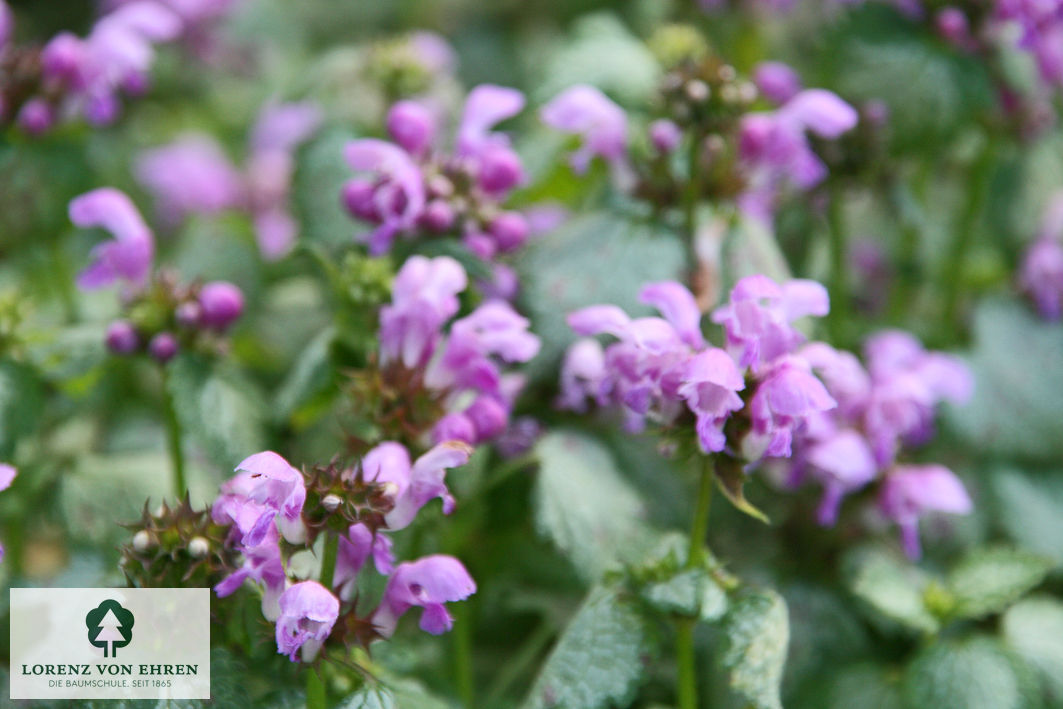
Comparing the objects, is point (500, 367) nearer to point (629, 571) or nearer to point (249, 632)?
point (629, 571)

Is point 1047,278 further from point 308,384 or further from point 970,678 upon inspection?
point 308,384

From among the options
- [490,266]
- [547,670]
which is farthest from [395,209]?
[547,670]

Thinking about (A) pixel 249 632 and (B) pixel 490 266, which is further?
(B) pixel 490 266

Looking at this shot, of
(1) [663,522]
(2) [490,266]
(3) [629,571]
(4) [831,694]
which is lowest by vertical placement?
(4) [831,694]

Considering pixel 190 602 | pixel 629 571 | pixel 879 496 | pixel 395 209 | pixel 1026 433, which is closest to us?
pixel 190 602

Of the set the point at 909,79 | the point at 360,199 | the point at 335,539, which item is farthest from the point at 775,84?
the point at 335,539

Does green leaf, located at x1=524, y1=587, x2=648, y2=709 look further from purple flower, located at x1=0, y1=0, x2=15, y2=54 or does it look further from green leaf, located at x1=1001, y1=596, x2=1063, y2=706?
purple flower, located at x1=0, y1=0, x2=15, y2=54

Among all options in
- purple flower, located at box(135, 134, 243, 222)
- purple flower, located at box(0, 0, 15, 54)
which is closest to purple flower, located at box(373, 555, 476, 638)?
purple flower, located at box(0, 0, 15, 54)
